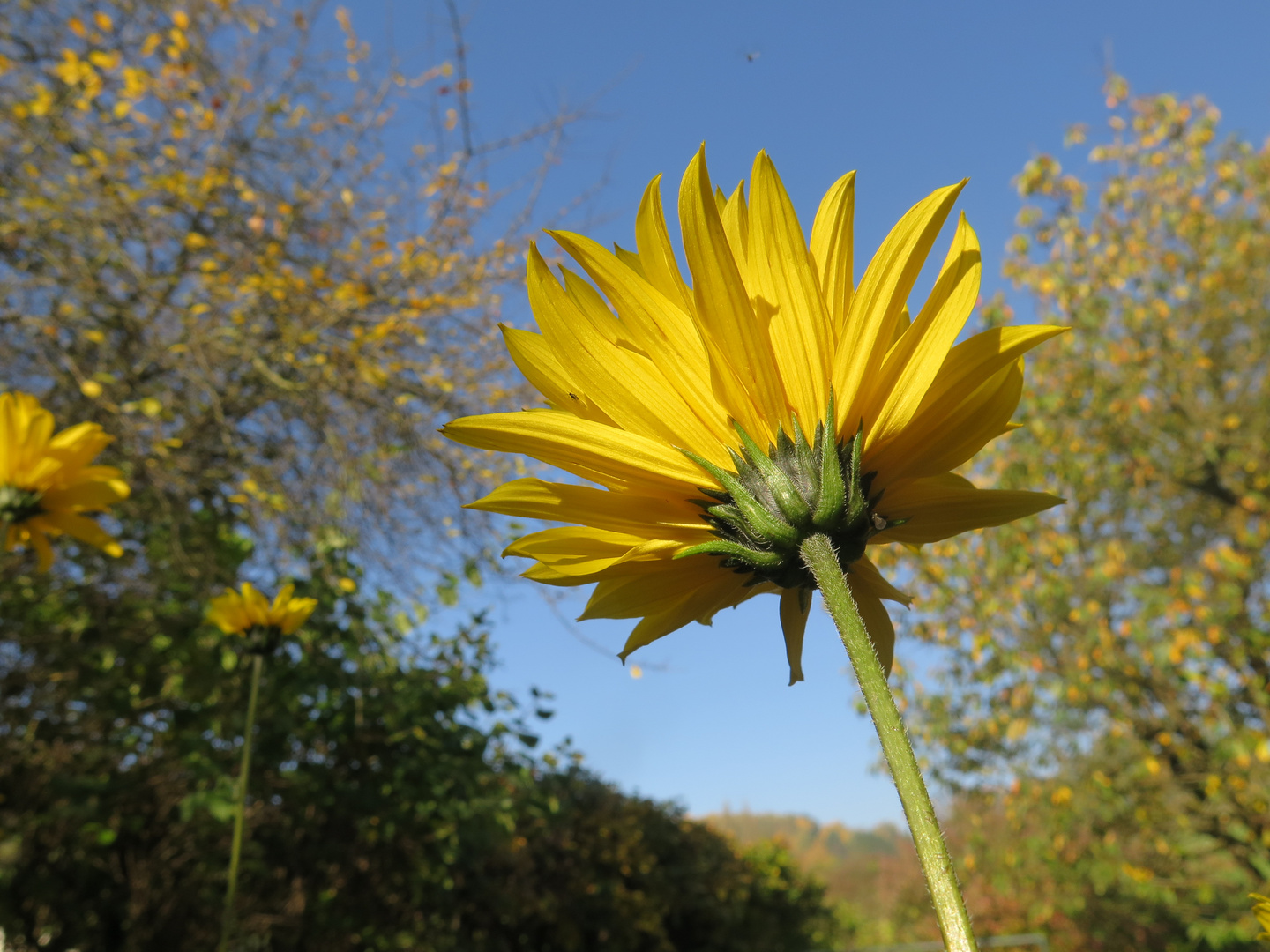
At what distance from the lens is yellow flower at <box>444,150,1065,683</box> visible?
0.68 m

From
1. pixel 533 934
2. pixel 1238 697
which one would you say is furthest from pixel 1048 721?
pixel 533 934

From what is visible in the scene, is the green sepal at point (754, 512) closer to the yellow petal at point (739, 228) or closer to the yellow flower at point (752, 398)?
the yellow flower at point (752, 398)

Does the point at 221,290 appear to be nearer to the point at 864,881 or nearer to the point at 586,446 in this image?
the point at 586,446

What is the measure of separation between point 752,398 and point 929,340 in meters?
0.15

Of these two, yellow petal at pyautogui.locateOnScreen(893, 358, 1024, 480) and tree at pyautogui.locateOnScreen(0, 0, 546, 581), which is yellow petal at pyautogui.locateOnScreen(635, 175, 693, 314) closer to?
yellow petal at pyautogui.locateOnScreen(893, 358, 1024, 480)

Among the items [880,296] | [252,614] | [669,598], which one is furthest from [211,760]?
[880,296]

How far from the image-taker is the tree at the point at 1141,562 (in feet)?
19.3

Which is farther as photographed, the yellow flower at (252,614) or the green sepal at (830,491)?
the yellow flower at (252,614)

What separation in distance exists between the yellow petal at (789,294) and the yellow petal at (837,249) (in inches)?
0.6

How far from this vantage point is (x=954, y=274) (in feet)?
2.19

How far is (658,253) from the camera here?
29.1 inches

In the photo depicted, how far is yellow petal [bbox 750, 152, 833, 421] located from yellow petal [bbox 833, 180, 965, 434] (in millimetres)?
21

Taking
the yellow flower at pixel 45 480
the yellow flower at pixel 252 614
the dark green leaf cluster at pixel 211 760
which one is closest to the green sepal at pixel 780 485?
the yellow flower at pixel 45 480

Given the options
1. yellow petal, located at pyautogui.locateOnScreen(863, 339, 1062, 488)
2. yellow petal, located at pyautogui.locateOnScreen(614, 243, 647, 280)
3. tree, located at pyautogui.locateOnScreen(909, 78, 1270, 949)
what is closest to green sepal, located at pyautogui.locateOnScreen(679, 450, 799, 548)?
yellow petal, located at pyautogui.locateOnScreen(863, 339, 1062, 488)
